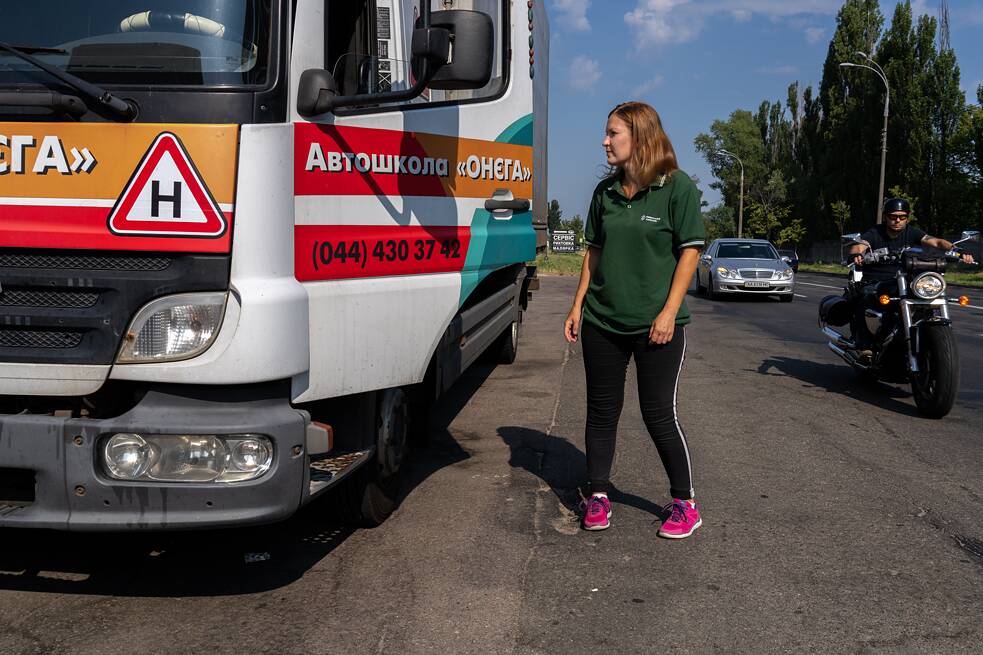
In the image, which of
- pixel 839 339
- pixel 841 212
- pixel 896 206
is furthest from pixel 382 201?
pixel 841 212

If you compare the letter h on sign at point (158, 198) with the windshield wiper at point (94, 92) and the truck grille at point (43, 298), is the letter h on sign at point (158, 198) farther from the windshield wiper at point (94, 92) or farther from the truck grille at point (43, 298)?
the truck grille at point (43, 298)

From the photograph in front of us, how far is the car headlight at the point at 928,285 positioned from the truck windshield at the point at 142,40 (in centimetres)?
542

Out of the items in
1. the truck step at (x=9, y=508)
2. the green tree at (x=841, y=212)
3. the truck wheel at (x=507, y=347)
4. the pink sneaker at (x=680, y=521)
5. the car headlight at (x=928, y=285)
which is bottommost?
the pink sneaker at (x=680, y=521)

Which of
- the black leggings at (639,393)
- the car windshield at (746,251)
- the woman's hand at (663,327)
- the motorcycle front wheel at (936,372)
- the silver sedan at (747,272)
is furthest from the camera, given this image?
the car windshield at (746,251)

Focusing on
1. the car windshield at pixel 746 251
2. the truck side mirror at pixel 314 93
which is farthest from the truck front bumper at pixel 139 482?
the car windshield at pixel 746 251

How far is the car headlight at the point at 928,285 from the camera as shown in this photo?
6891mm

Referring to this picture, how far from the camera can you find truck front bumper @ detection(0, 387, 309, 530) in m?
2.96

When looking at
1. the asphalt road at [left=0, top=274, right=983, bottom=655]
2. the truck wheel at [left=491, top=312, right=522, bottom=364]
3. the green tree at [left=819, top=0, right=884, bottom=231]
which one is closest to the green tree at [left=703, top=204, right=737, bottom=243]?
the green tree at [left=819, top=0, right=884, bottom=231]

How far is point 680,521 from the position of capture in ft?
13.5

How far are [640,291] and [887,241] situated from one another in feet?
14.7

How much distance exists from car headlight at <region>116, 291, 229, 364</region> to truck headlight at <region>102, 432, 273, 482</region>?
254 mm

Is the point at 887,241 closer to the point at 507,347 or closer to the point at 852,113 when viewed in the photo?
the point at 507,347

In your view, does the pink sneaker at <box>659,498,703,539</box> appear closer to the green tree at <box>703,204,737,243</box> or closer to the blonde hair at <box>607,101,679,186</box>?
the blonde hair at <box>607,101,679,186</box>

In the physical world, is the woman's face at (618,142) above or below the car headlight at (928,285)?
above
